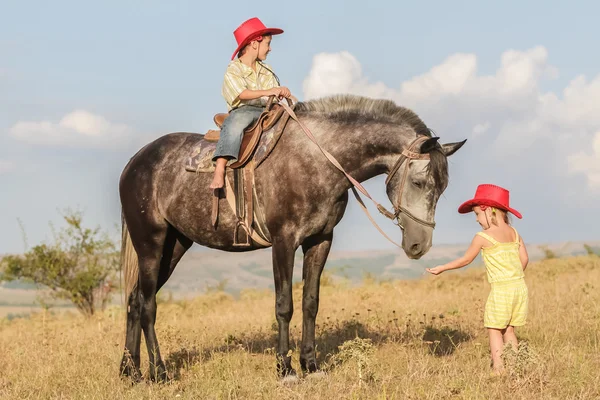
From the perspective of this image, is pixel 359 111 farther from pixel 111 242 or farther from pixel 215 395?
pixel 111 242

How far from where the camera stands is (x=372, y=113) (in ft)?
22.2

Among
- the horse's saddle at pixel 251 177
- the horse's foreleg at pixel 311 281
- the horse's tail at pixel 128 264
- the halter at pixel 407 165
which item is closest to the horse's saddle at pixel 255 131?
the horse's saddle at pixel 251 177

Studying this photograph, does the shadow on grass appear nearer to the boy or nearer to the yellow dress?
the yellow dress

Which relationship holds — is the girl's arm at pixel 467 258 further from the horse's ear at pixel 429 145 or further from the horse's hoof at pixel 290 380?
the horse's hoof at pixel 290 380

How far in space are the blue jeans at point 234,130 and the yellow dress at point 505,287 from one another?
278 cm

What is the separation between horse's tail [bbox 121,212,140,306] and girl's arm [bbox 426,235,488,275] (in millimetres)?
4204

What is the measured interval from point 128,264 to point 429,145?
4515 mm

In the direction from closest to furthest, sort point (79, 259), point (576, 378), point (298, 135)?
1. point (576, 378)
2. point (298, 135)
3. point (79, 259)

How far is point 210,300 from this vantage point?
1866cm

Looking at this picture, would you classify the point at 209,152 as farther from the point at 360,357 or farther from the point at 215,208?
the point at 360,357

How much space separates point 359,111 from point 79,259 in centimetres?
1414

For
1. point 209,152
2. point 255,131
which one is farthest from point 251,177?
point 209,152

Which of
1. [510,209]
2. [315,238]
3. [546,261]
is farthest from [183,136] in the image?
[546,261]

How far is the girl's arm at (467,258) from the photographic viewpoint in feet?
19.3
